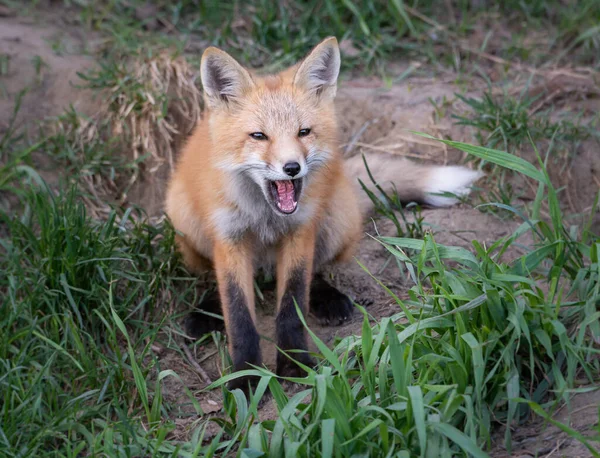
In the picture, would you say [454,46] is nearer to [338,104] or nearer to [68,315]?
[338,104]

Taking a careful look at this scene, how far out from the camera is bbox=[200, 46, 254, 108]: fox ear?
3.13 m

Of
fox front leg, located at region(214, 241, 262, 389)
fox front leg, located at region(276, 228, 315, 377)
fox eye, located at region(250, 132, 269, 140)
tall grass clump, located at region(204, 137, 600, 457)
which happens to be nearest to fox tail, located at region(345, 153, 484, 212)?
fox front leg, located at region(276, 228, 315, 377)

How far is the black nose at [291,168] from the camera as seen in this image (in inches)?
113

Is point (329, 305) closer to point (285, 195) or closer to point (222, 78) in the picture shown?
point (285, 195)

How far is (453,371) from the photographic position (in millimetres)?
2398

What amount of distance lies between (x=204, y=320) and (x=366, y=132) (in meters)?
1.79

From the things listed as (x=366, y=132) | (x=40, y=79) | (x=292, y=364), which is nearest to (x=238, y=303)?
(x=292, y=364)

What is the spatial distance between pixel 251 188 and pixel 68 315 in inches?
39.0

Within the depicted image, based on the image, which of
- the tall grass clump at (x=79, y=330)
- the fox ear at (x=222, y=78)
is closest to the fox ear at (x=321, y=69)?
the fox ear at (x=222, y=78)

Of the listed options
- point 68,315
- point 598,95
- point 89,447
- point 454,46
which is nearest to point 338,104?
point 454,46

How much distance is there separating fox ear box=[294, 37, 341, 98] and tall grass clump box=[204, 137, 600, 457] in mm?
877

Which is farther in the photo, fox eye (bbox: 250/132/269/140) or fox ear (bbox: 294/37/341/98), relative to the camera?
fox ear (bbox: 294/37/341/98)

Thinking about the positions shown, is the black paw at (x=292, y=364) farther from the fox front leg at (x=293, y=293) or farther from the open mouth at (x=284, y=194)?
the open mouth at (x=284, y=194)

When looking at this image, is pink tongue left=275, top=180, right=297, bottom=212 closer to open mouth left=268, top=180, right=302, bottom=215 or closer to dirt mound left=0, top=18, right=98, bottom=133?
open mouth left=268, top=180, right=302, bottom=215
